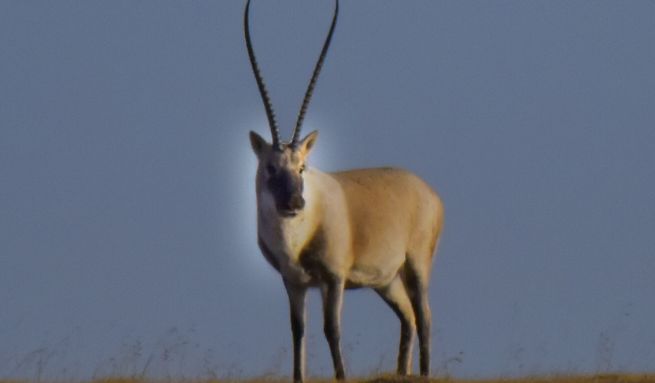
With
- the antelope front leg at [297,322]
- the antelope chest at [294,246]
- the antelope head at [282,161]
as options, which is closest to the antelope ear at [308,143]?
the antelope head at [282,161]

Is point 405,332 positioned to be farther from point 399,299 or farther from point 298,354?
point 298,354

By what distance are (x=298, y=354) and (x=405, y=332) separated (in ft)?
6.90

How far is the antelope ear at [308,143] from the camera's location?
61.1 feet

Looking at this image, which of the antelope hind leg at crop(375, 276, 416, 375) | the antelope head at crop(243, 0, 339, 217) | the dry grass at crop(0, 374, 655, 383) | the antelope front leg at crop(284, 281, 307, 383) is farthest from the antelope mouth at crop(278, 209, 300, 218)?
the antelope hind leg at crop(375, 276, 416, 375)

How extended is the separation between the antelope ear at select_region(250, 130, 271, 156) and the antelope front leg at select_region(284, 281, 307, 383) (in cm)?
131

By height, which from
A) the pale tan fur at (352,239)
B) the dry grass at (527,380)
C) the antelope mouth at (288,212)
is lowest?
the dry grass at (527,380)

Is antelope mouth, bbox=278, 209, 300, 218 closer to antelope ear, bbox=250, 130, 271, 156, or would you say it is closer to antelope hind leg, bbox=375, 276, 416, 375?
antelope ear, bbox=250, 130, 271, 156

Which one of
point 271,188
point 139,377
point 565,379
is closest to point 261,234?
point 271,188

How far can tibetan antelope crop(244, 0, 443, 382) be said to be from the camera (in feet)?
59.9

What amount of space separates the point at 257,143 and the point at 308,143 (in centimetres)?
50

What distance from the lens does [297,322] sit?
1855 centimetres

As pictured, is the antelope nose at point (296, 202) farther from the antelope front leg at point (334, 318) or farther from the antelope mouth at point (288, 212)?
the antelope front leg at point (334, 318)

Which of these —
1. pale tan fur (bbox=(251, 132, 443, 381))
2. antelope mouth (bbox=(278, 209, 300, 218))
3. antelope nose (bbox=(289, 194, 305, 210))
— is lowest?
pale tan fur (bbox=(251, 132, 443, 381))

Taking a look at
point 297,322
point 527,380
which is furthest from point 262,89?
point 527,380
